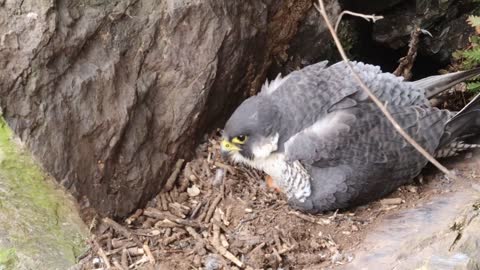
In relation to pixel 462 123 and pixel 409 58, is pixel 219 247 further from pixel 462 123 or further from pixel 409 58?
pixel 409 58

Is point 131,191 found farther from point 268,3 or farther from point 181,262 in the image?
point 268,3

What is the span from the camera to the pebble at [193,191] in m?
4.55

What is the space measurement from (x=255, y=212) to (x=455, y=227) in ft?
5.12

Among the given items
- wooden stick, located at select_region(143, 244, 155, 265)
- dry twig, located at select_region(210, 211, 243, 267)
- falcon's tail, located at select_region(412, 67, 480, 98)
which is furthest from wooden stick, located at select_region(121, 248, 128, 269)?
falcon's tail, located at select_region(412, 67, 480, 98)

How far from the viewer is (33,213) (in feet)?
12.7

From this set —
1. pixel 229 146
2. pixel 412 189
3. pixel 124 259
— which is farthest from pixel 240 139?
pixel 412 189

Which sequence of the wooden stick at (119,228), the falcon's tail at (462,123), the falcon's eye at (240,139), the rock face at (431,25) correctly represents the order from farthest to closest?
the rock face at (431,25)
the falcon's tail at (462,123)
the falcon's eye at (240,139)
the wooden stick at (119,228)

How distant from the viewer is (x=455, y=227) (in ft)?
10.6

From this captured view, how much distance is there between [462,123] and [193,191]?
2108 millimetres

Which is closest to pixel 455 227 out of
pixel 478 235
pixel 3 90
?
pixel 478 235

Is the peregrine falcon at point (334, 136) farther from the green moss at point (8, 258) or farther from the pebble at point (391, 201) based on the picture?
the green moss at point (8, 258)

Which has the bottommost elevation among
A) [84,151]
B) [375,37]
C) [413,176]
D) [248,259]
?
[248,259]

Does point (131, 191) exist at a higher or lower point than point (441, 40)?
lower

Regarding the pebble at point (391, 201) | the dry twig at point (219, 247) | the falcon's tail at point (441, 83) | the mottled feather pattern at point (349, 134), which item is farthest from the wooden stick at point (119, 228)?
the falcon's tail at point (441, 83)
